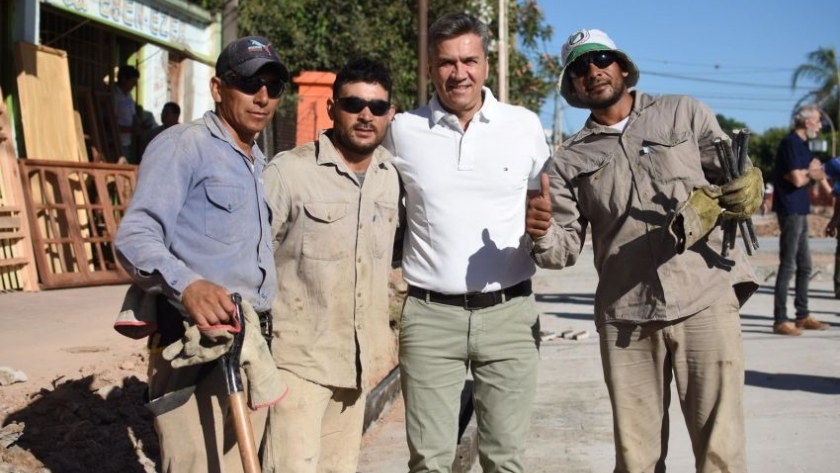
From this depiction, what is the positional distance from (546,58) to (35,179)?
15.9 metres

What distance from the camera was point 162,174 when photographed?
332 centimetres

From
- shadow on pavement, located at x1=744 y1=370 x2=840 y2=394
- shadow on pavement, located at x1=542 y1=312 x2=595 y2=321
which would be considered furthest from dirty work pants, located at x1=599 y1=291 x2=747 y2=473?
shadow on pavement, located at x1=542 y1=312 x2=595 y2=321

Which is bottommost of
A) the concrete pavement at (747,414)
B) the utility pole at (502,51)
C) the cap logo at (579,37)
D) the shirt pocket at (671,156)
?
the concrete pavement at (747,414)

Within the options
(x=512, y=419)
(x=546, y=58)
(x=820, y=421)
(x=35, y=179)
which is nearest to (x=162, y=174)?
(x=512, y=419)

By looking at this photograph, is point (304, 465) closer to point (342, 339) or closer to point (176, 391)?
point (342, 339)

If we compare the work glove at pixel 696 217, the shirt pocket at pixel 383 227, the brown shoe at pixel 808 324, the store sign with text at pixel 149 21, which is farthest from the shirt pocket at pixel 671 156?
the store sign with text at pixel 149 21

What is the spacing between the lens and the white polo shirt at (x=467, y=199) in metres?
4.36

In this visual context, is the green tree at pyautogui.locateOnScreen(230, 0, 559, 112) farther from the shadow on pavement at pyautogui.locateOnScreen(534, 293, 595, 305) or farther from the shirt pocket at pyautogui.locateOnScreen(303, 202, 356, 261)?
the shirt pocket at pyautogui.locateOnScreen(303, 202, 356, 261)

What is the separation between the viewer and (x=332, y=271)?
163 inches

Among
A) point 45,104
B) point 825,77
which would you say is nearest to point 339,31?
point 45,104

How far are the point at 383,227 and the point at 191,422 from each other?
122 centimetres

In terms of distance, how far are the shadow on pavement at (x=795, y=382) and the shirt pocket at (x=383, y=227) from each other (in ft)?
14.9

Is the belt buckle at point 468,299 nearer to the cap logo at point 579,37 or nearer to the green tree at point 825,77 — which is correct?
the cap logo at point 579,37

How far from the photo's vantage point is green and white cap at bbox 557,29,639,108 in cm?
429
